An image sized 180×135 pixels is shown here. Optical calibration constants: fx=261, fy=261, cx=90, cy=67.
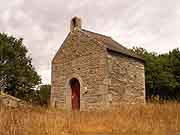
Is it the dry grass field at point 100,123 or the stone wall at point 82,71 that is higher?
the stone wall at point 82,71

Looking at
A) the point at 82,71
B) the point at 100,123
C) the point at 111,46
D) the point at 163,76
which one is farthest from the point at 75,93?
the point at 163,76

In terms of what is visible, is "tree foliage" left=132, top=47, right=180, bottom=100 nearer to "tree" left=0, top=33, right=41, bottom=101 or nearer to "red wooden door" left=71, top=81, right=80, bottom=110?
"tree" left=0, top=33, right=41, bottom=101

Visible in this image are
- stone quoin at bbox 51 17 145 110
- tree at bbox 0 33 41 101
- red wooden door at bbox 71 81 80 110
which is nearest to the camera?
stone quoin at bbox 51 17 145 110

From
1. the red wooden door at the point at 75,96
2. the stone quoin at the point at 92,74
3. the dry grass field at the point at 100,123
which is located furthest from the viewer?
the red wooden door at the point at 75,96

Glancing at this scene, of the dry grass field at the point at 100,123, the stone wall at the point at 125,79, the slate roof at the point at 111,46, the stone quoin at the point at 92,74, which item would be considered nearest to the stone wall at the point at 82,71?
the stone quoin at the point at 92,74

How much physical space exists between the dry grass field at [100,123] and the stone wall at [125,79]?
4353mm

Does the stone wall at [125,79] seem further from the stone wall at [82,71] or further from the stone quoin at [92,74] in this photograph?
the stone wall at [82,71]

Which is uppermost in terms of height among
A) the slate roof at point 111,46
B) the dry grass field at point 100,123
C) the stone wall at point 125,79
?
the slate roof at point 111,46

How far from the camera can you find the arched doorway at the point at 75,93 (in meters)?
15.0

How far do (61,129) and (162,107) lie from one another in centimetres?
404

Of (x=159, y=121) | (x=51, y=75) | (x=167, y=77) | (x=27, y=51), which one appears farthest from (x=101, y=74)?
(x=27, y=51)

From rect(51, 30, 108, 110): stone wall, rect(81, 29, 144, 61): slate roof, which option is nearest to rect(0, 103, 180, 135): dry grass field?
rect(51, 30, 108, 110): stone wall

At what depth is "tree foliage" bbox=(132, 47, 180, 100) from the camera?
30578 mm

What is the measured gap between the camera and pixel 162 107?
29.3 ft
